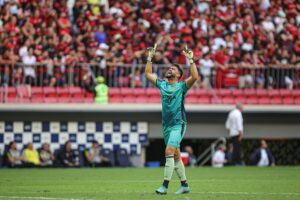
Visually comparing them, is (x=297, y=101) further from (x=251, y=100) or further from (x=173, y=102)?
(x=173, y=102)

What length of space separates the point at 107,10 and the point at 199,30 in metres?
2.95

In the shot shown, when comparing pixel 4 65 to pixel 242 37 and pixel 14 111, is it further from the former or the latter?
pixel 242 37

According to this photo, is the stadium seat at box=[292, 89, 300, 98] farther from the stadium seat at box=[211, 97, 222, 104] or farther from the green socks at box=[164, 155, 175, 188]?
the green socks at box=[164, 155, 175, 188]

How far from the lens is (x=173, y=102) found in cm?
1302

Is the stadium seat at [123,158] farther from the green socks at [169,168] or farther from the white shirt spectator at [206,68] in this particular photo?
the green socks at [169,168]

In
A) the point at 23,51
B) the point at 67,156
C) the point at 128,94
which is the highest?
the point at 23,51

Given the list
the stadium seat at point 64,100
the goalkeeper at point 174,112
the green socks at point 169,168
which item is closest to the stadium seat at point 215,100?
the stadium seat at point 64,100

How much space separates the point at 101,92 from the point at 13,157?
10.4 feet

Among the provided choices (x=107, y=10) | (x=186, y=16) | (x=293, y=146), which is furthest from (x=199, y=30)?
(x=293, y=146)

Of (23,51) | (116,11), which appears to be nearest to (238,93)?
(116,11)

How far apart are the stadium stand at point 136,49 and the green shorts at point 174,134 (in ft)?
44.5

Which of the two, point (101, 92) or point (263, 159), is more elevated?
point (101, 92)

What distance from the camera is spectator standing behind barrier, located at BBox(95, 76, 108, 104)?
26.4 m

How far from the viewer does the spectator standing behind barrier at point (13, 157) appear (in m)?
25.2
